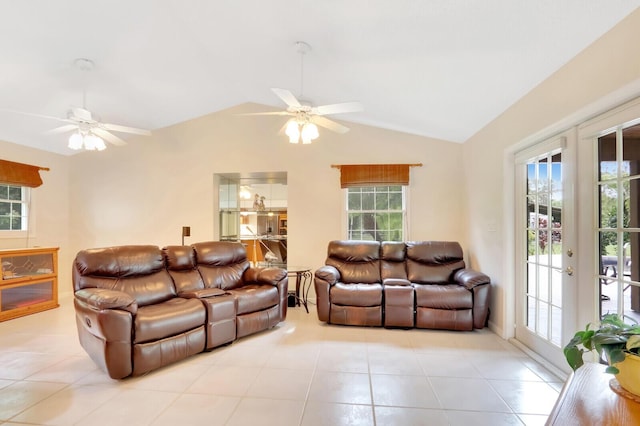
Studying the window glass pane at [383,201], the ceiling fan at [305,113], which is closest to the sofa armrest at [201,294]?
the ceiling fan at [305,113]

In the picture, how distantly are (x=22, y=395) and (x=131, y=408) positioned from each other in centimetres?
86

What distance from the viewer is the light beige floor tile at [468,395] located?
1984 mm

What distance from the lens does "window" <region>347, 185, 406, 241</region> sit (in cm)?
468

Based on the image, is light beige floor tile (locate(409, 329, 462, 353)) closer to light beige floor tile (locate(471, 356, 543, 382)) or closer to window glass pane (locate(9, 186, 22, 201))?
light beige floor tile (locate(471, 356, 543, 382))

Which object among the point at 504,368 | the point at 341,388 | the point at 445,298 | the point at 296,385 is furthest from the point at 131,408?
the point at 445,298

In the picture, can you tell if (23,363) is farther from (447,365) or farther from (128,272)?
(447,365)

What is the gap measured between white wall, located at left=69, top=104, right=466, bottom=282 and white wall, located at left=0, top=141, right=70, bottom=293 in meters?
0.13

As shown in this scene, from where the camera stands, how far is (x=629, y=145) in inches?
73.2

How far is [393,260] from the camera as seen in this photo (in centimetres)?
414

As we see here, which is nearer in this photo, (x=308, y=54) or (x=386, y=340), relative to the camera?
(x=308, y=54)

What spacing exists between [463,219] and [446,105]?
179 centimetres

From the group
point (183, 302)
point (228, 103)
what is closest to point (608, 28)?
point (183, 302)

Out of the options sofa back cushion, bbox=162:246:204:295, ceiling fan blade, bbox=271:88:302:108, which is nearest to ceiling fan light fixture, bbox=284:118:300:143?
ceiling fan blade, bbox=271:88:302:108

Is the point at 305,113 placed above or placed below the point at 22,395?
above
